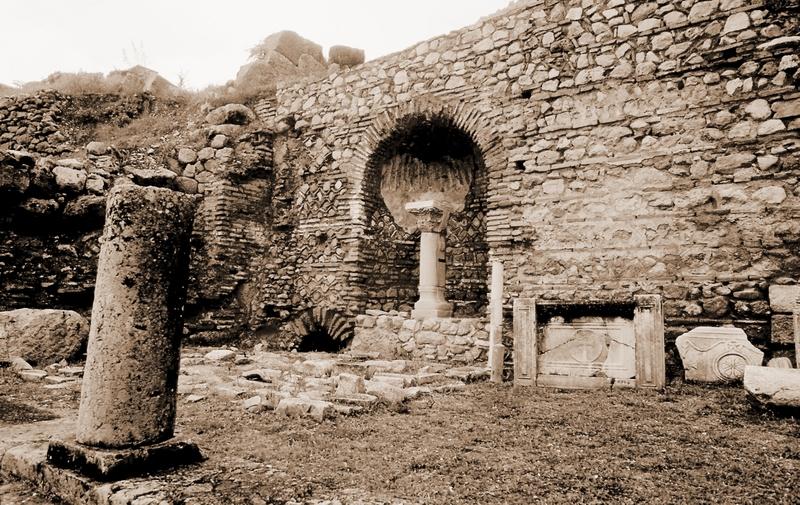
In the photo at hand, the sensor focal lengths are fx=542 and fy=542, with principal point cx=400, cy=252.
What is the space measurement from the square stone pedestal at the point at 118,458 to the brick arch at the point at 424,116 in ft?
21.1

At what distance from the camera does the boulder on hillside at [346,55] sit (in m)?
11.8

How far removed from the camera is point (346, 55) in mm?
11805

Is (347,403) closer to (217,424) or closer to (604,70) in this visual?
(217,424)

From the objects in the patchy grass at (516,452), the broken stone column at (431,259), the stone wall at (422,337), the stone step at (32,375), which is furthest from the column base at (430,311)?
the stone step at (32,375)

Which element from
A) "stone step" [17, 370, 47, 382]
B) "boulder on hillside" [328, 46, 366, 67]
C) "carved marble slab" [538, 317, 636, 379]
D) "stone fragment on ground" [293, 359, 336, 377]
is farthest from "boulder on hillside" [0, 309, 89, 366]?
"boulder on hillside" [328, 46, 366, 67]

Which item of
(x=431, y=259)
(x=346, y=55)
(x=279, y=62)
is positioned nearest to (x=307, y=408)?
(x=431, y=259)

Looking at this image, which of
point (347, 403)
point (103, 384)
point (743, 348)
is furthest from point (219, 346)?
point (743, 348)

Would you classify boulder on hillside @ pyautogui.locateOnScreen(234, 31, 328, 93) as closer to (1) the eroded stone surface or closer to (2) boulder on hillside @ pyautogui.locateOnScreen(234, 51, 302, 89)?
(2) boulder on hillside @ pyautogui.locateOnScreen(234, 51, 302, 89)

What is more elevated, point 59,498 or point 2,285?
point 2,285

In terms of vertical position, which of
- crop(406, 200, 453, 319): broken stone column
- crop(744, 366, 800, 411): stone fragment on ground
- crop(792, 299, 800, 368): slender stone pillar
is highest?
crop(406, 200, 453, 319): broken stone column

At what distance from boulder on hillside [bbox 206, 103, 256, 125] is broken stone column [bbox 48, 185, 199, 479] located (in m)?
8.53

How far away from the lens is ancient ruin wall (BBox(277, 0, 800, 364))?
6371 millimetres

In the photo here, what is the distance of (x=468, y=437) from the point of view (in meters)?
3.50

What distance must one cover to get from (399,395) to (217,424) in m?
1.48
